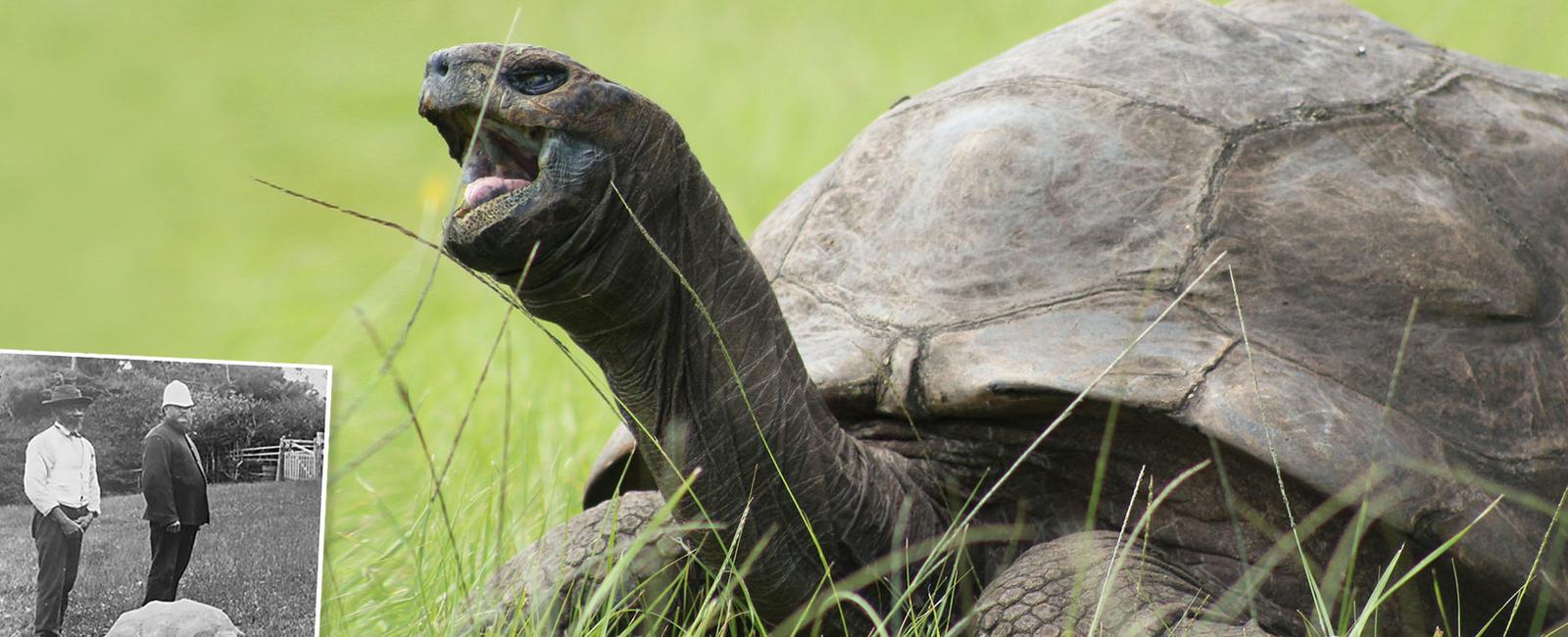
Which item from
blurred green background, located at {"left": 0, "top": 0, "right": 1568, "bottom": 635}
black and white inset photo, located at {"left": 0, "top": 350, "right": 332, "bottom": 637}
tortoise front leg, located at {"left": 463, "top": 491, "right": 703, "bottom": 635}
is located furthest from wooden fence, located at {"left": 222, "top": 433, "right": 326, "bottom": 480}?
blurred green background, located at {"left": 0, "top": 0, "right": 1568, "bottom": 635}

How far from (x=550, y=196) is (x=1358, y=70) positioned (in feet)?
6.67

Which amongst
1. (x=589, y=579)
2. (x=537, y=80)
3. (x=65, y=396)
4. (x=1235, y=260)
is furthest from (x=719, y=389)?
(x=1235, y=260)

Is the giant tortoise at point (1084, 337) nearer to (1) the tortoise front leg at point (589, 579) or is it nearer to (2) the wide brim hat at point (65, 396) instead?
(1) the tortoise front leg at point (589, 579)

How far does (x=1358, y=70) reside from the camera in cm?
331

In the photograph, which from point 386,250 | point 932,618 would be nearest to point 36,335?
point 386,250

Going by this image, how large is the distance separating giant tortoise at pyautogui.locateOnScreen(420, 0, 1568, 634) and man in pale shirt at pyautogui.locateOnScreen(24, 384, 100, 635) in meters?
0.53

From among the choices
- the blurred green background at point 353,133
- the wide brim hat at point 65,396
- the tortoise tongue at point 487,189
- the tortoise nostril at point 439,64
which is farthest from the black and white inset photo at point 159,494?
the blurred green background at point 353,133

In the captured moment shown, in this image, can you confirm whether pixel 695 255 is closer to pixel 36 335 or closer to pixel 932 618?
pixel 932 618

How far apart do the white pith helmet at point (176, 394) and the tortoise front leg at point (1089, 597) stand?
1.24m

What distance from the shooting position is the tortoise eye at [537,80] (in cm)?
204

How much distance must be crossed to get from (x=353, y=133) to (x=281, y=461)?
11.1 meters

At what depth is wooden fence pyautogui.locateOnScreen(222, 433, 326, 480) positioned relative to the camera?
1994mm

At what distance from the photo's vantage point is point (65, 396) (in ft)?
6.14

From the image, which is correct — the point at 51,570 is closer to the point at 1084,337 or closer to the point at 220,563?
the point at 220,563
